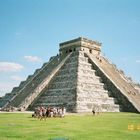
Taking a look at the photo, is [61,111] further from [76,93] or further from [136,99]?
Answer: [136,99]

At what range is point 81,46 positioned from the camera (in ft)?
167

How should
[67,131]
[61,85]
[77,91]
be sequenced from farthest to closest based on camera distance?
[61,85] → [77,91] → [67,131]

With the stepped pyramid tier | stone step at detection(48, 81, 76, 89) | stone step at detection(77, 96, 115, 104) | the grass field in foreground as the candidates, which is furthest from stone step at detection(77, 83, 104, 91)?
the grass field in foreground

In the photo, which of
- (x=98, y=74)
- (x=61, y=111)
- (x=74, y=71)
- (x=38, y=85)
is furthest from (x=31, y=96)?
(x=61, y=111)

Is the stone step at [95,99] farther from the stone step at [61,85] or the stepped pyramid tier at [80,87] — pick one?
the stone step at [61,85]

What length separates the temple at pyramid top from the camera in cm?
5119

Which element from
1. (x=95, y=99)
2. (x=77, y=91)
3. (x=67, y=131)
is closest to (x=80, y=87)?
(x=77, y=91)

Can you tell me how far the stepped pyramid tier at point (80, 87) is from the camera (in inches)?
1544

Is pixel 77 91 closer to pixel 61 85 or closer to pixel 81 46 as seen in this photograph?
pixel 61 85

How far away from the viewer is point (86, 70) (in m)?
45.0

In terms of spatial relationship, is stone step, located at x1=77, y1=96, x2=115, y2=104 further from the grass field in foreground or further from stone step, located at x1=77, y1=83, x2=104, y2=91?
the grass field in foreground

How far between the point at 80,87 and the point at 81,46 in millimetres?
12526

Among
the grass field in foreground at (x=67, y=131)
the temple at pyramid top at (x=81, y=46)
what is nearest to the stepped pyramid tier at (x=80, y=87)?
the temple at pyramid top at (x=81, y=46)

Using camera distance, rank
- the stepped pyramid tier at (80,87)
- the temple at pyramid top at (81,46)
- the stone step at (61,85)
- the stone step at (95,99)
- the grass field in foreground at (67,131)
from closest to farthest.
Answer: the grass field in foreground at (67,131)
the stone step at (95,99)
the stepped pyramid tier at (80,87)
the stone step at (61,85)
the temple at pyramid top at (81,46)
